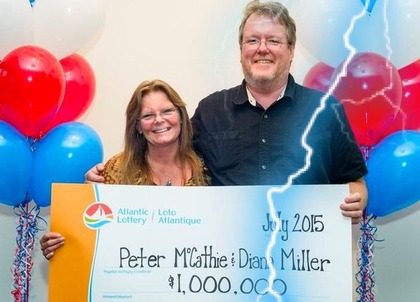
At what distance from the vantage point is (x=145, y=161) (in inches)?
57.4

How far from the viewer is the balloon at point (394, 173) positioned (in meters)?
1.54

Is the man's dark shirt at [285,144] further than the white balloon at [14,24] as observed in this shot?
No

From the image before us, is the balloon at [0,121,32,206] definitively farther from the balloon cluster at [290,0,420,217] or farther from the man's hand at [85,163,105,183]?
the balloon cluster at [290,0,420,217]

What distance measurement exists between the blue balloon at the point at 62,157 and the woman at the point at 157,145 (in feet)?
0.55

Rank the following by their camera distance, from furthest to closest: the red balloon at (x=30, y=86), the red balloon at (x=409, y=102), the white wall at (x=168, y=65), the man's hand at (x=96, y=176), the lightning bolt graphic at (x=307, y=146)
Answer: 1. the white wall at (x=168, y=65)
2. the red balloon at (x=409, y=102)
3. the red balloon at (x=30, y=86)
4. the man's hand at (x=96, y=176)
5. the lightning bolt graphic at (x=307, y=146)

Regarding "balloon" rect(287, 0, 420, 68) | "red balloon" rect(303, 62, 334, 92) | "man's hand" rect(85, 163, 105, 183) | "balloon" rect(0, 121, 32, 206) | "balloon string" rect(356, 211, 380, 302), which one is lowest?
"balloon string" rect(356, 211, 380, 302)

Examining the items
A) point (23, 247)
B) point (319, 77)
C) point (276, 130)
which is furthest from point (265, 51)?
point (23, 247)

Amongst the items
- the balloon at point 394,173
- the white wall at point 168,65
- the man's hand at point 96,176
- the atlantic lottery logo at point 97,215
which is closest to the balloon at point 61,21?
the white wall at point 168,65

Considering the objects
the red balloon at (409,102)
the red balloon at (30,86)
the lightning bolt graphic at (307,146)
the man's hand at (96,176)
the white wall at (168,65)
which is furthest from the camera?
the white wall at (168,65)

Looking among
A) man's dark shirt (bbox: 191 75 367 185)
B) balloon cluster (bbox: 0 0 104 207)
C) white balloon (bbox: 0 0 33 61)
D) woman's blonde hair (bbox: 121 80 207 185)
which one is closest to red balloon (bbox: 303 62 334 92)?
man's dark shirt (bbox: 191 75 367 185)

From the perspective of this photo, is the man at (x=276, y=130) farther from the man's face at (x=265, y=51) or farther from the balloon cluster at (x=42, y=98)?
the balloon cluster at (x=42, y=98)

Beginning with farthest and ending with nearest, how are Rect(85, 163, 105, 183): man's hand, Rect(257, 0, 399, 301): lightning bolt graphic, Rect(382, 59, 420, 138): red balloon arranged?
Rect(382, 59, 420, 138): red balloon, Rect(85, 163, 105, 183): man's hand, Rect(257, 0, 399, 301): lightning bolt graphic

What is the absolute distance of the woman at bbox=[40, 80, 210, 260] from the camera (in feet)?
4.63

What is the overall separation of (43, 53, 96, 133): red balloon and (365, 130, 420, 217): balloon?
2.84ft
